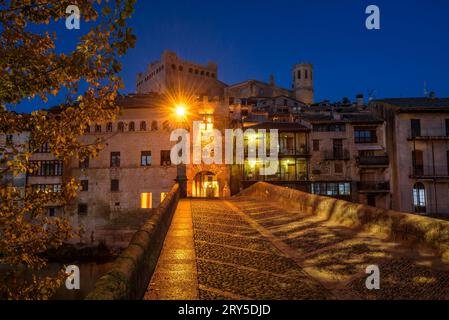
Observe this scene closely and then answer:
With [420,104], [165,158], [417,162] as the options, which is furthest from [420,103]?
[165,158]

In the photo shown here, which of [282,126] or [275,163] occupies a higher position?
[282,126]

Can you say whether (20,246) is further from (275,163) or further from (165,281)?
(275,163)

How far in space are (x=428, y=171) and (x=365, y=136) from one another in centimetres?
872

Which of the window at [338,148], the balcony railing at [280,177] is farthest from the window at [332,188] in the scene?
the window at [338,148]

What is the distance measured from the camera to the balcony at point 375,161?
45.8 metres

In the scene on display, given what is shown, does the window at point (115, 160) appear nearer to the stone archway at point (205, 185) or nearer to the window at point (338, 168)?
the stone archway at point (205, 185)

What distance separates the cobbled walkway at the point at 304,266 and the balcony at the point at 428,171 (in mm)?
37040

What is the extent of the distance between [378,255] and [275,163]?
40.0 m

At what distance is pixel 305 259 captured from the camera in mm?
7852

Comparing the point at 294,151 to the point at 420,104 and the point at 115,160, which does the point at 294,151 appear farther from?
the point at 115,160

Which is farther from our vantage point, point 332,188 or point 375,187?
point 332,188

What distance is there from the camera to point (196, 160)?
144ft

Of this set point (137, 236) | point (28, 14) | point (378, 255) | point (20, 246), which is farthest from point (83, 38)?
point (378, 255)
